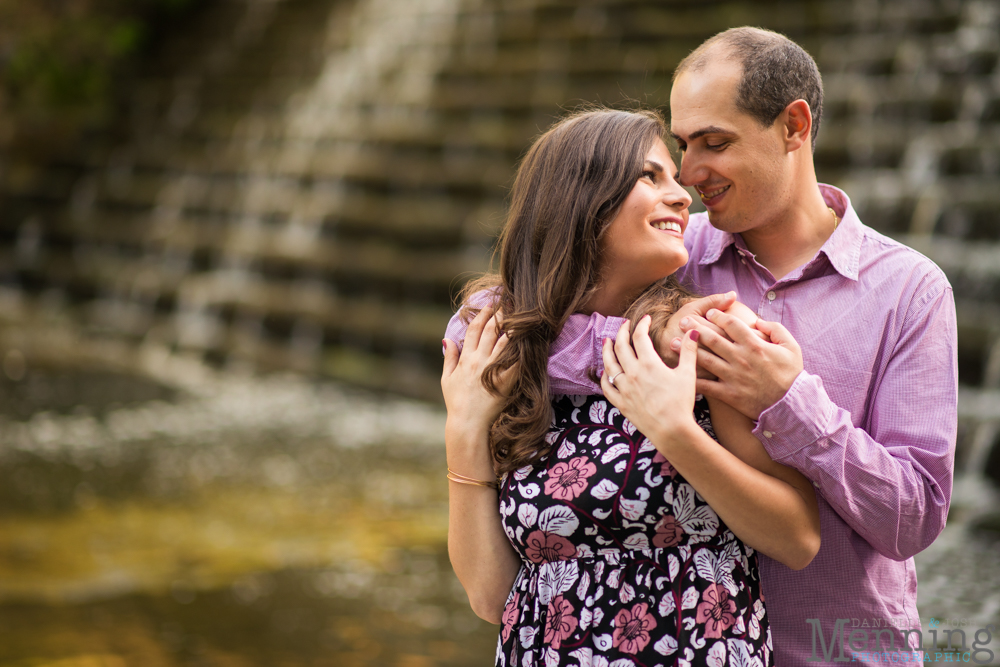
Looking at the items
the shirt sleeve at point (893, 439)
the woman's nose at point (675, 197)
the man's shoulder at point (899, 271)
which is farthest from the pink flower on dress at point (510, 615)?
the man's shoulder at point (899, 271)

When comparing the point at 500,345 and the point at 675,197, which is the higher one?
the point at 675,197

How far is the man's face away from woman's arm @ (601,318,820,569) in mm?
393

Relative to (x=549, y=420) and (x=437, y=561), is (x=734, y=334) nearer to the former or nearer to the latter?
(x=549, y=420)

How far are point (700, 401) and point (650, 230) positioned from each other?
311mm

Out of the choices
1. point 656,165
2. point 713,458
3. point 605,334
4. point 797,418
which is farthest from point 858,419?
point 656,165

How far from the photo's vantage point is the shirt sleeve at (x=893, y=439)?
153cm

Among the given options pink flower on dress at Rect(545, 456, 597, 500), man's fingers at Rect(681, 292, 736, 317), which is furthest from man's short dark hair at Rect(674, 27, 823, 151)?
pink flower on dress at Rect(545, 456, 597, 500)

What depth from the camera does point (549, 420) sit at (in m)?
1.67

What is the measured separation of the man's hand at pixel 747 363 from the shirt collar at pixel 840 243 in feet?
0.91

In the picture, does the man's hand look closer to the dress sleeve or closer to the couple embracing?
the couple embracing

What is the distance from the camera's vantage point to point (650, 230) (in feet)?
5.63

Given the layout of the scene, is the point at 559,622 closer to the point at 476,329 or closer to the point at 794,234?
the point at 476,329

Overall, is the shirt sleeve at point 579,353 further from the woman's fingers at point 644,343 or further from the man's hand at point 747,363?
the man's hand at point 747,363

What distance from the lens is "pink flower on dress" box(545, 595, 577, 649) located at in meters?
1.63
